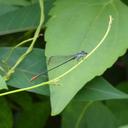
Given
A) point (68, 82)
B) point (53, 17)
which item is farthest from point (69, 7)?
point (68, 82)

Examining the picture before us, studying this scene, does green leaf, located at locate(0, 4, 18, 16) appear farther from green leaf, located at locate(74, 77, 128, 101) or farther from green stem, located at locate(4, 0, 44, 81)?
green leaf, located at locate(74, 77, 128, 101)

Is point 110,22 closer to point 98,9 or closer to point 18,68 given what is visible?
point 98,9

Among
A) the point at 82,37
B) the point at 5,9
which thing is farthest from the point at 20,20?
the point at 82,37

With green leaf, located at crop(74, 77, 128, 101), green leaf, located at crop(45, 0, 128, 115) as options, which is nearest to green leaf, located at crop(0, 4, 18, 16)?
green leaf, located at crop(45, 0, 128, 115)

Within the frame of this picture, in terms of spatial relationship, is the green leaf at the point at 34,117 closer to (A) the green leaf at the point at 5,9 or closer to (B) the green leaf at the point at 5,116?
(B) the green leaf at the point at 5,116

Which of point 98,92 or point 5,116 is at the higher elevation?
point 98,92

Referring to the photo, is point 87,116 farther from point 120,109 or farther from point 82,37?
point 82,37

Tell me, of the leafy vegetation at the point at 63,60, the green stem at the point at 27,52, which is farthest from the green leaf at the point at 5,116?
the green stem at the point at 27,52
